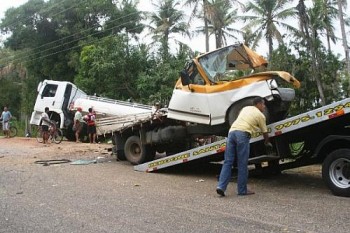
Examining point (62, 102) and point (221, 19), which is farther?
point (221, 19)

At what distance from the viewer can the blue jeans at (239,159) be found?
24.3 ft

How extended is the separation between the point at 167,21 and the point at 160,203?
31.8 meters

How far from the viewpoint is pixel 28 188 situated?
8.30 metres

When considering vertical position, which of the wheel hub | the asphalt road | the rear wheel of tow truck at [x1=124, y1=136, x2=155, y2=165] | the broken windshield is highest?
the broken windshield

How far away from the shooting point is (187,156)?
30.9 ft

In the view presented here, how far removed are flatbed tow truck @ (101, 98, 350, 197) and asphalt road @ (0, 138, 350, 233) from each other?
0.36m

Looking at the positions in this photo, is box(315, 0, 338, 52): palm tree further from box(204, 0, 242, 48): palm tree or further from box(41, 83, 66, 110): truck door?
box(41, 83, 66, 110): truck door

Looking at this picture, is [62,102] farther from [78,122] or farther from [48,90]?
[78,122]

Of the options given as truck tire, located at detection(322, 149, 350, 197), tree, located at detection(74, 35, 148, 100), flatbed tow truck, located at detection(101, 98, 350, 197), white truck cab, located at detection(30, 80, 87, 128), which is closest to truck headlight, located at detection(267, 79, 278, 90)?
flatbed tow truck, located at detection(101, 98, 350, 197)

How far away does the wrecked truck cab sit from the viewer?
8625mm

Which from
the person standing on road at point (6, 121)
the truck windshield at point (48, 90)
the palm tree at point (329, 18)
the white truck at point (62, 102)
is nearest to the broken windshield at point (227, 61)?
the white truck at point (62, 102)

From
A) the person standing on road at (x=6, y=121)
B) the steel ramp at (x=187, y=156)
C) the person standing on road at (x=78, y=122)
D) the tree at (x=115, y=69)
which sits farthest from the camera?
the tree at (x=115, y=69)

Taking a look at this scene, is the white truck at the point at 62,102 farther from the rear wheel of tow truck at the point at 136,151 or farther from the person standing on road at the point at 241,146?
the person standing on road at the point at 241,146

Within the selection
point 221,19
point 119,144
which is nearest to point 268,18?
point 221,19
